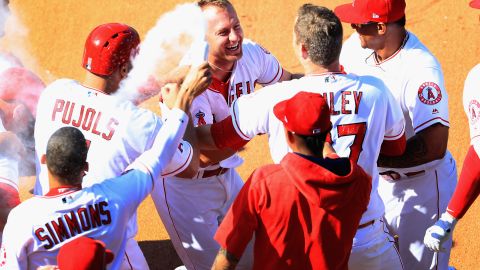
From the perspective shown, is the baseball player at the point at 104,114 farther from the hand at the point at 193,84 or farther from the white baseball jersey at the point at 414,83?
the white baseball jersey at the point at 414,83

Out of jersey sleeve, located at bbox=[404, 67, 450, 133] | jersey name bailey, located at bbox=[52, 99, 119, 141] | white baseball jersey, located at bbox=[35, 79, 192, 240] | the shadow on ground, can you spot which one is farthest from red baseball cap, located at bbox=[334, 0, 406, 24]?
the shadow on ground

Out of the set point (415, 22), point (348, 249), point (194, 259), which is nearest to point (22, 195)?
point (194, 259)

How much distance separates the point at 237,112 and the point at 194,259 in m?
1.55

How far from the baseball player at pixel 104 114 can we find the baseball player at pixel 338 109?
0.47 m

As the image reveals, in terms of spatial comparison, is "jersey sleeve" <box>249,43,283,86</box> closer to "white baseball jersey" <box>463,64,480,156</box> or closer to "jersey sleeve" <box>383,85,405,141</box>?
"jersey sleeve" <box>383,85,405,141</box>

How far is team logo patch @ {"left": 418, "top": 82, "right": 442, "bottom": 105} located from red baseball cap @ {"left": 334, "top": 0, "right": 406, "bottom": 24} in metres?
0.60

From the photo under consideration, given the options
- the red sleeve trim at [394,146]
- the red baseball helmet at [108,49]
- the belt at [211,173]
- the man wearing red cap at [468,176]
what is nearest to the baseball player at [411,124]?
the red sleeve trim at [394,146]

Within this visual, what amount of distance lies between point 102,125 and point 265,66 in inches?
77.0

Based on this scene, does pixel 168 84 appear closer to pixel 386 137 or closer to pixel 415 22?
pixel 386 137

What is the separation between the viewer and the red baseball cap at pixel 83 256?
3.37m

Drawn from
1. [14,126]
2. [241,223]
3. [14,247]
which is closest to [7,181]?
[14,126]

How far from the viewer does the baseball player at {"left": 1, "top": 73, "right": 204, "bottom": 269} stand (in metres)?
3.76

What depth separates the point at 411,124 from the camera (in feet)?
18.3

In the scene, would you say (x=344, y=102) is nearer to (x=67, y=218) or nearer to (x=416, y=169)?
(x=416, y=169)
